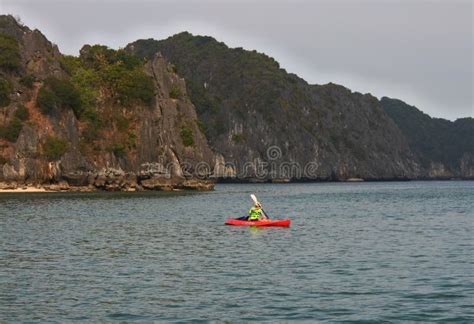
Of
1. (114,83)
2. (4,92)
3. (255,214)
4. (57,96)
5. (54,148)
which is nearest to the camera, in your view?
(255,214)

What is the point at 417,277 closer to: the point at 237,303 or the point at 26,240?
the point at 237,303

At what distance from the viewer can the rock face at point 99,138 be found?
113m

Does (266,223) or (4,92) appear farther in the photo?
(4,92)

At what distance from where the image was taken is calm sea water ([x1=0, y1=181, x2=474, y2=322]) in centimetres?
2230

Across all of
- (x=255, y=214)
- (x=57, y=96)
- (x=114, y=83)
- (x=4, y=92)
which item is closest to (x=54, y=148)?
(x=57, y=96)

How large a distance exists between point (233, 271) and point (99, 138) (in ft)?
339

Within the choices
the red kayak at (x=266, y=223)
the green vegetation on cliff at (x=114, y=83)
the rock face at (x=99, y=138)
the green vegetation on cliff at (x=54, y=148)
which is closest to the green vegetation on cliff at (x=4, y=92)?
the rock face at (x=99, y=138)

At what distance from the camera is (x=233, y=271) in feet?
99.3

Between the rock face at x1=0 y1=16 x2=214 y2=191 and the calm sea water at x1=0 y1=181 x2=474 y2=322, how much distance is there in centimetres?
5952

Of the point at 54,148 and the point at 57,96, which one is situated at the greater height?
the point at 57,96

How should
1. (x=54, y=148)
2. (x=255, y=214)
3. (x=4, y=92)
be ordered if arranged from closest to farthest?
(x=255, y=214)
(x=54, y=148)
(x=4, y=92)

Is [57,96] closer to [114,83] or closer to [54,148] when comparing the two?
[54,148]

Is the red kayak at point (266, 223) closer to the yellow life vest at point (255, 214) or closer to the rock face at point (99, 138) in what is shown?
the yellow life vest at point (255, 214)

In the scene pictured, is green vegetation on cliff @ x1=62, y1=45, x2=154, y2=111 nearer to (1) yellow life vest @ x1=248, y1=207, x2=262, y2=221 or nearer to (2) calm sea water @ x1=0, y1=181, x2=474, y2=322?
(2) calm sea water @ x1=0, y1=181, x2=474, y2=322
